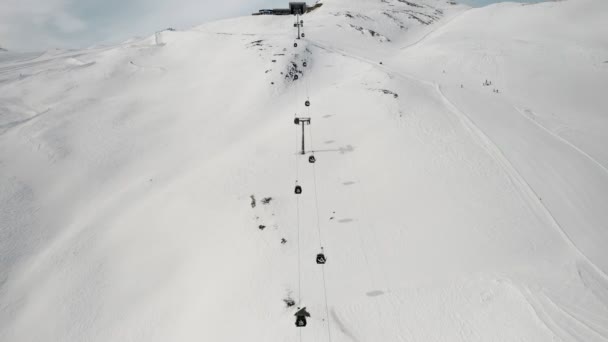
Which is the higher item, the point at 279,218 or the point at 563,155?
the point at 563,155

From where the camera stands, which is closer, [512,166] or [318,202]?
[318,202]

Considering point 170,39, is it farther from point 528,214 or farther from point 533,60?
point 528,214

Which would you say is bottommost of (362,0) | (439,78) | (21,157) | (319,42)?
(21,157)

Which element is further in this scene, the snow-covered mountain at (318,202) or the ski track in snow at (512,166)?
the ski track in snow at (512,166)

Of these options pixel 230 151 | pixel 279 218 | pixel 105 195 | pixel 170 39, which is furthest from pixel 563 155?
pixel 170 39

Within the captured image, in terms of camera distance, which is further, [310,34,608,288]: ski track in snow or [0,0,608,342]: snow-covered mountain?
[310,34,608,288]: ski track in snow

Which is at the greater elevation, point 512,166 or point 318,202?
point 512,166

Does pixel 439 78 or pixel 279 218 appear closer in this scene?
pixel 279 218

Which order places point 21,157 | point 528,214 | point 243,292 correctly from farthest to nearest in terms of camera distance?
point 21,157 → point 528,214 → point 243,292
